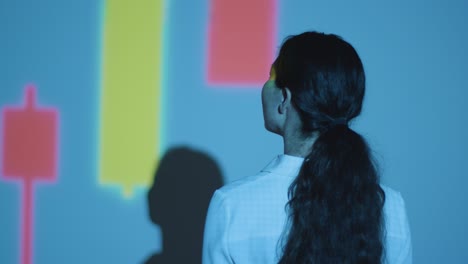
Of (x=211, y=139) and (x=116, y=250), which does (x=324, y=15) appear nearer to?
(x=211, y=139)

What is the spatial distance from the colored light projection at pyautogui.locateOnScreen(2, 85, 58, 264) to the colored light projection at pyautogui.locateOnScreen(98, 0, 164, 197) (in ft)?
0.55

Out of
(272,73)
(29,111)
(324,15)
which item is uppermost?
(324,15)

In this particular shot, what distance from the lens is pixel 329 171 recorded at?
626 millimetres

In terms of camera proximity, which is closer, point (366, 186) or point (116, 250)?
point (366, 186)

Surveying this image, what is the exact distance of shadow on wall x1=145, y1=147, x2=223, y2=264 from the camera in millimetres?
1264

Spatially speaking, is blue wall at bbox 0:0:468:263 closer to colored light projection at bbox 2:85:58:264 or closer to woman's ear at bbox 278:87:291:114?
colored light projection at bbox 2:85:58:264

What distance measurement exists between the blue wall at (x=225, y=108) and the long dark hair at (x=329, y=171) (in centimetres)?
63

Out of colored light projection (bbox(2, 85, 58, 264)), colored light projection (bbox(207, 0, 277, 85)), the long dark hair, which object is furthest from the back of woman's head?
colored light projection (bbox(2, 85, 58, 264))

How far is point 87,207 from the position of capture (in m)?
1.29

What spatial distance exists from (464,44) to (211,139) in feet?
2.56

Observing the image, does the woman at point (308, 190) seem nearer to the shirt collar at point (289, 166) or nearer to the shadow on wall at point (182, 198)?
the shirt collar at point (289, 166)

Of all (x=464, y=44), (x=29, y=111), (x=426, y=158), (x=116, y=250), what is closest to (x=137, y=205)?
(x=116, y=250)

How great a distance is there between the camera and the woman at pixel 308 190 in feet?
2.01

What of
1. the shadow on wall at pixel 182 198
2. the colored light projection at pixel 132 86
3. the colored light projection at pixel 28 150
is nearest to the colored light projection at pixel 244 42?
the colored light projection at pixel 132 86
